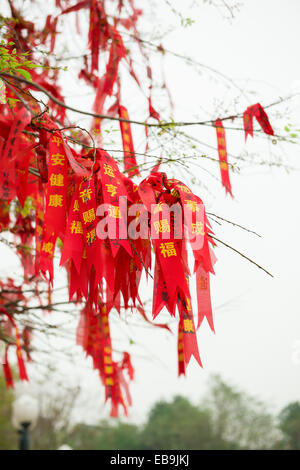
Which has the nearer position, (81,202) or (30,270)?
(81,202)

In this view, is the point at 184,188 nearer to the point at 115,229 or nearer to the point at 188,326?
the point at 115,229

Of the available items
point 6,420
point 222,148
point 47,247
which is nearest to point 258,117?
point 222,148

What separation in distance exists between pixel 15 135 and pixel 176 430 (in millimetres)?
21503

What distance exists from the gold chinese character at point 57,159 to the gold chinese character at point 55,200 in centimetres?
11

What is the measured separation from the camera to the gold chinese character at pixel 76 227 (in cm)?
128

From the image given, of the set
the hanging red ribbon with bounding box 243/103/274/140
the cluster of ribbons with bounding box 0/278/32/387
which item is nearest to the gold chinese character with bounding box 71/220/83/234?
the hanging red ribbon with bounding box 243/103/274/140

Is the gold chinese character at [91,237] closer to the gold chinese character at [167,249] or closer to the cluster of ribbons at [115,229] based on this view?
the cluster of ribbons at [115,229]

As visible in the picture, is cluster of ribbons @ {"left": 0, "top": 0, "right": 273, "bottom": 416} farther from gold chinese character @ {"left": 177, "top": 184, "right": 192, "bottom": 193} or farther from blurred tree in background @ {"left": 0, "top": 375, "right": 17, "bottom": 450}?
blurred tree in background @ {"left": 0, "top": 375, "right": 17, "bottom": 450}

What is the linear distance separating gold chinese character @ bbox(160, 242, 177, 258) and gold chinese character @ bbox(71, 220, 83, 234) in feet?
0.88

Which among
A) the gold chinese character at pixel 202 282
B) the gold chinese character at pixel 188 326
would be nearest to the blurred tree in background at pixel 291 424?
the gold chinese character at pixel 188 326

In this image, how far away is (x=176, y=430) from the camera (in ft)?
66.5

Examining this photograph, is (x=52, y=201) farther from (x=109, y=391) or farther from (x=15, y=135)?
(x=109, y=391)
